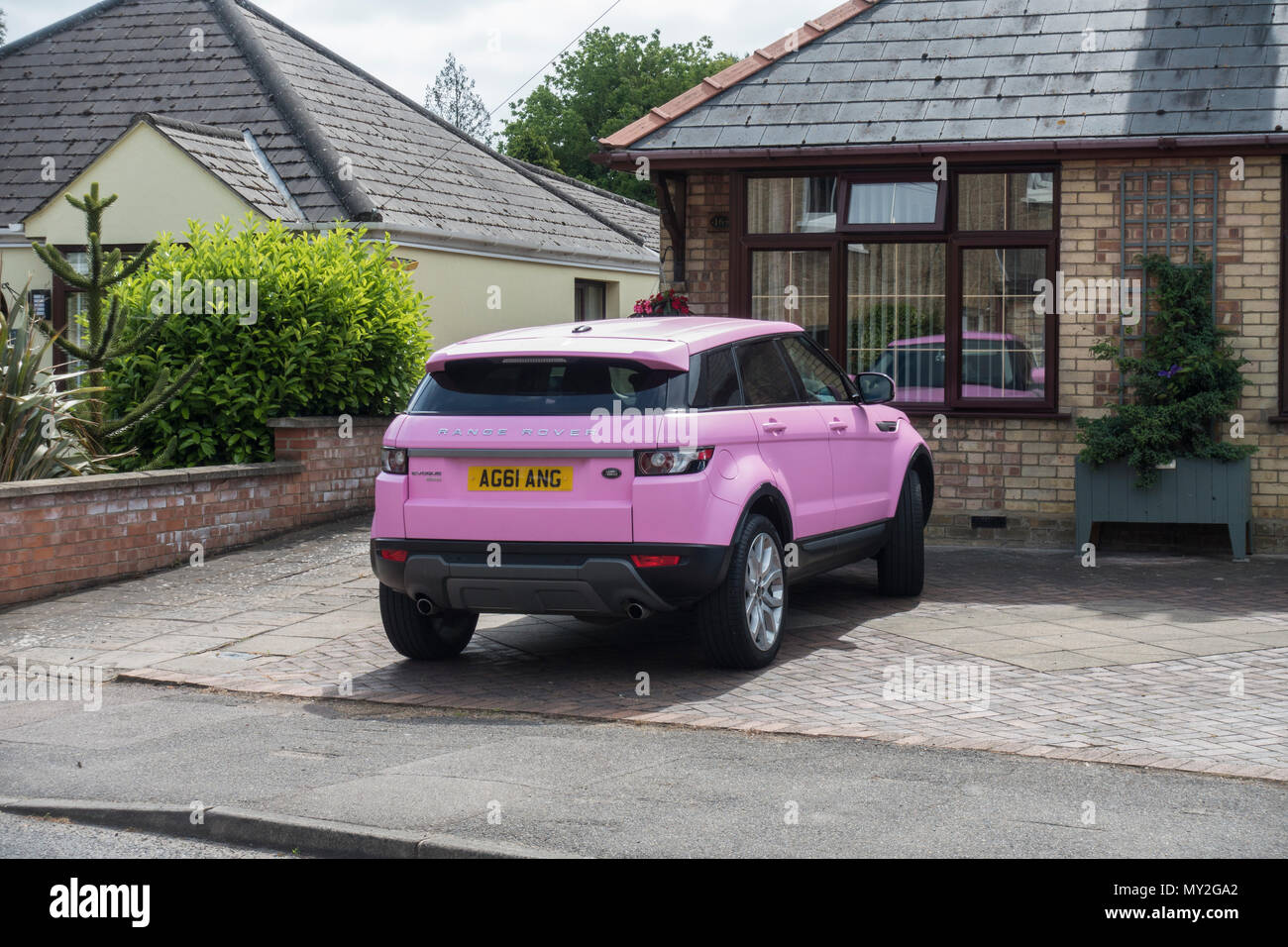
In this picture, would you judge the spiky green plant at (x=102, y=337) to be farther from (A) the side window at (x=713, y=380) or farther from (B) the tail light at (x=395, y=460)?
(A) the side window at (x=713, y=380)

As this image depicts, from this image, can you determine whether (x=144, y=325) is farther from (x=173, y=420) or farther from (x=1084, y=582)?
(x=1084, y=582)

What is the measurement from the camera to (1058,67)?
13258 mm

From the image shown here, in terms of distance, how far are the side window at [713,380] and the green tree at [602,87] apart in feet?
193

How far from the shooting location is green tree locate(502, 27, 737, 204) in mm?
67812

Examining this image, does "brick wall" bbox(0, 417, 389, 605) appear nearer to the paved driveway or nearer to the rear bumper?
the paved driveway

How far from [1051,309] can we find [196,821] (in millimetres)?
9424

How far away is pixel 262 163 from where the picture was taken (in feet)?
60.9

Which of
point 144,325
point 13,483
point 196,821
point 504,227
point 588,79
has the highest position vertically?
point 588,79

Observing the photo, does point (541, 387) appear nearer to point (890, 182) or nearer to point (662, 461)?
point (662, 461)

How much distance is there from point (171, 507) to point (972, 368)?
682cm

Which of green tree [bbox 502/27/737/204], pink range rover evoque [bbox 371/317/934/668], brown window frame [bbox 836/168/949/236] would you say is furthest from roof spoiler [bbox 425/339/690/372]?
green tree [bbox 502/27/737/204]

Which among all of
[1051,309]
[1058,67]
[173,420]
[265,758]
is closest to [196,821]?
[265,758]

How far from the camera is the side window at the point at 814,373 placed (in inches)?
363

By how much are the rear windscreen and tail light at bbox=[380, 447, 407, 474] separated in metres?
0.24
